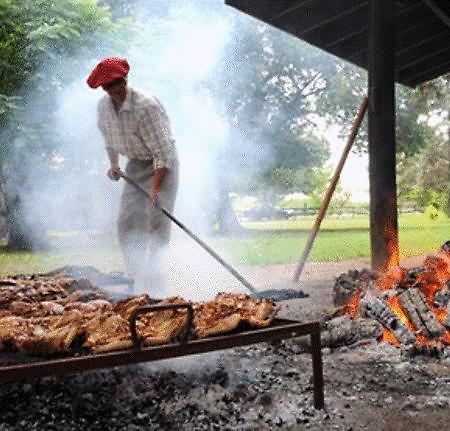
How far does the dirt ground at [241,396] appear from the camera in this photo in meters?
3.27

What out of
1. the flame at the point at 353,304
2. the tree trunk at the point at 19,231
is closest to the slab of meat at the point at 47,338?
the flame at the point at 353,304

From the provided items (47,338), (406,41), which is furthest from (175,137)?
(47,338)

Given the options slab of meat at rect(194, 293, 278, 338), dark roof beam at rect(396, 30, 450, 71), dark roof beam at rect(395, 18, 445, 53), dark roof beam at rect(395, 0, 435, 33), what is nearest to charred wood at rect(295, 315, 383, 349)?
slab of meat at rect(194, 293, 278, 338)

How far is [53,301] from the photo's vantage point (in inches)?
154

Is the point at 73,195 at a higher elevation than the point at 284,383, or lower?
higher

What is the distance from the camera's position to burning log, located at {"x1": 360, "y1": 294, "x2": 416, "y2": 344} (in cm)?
466

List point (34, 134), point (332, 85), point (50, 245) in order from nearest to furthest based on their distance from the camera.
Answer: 1. point (34, 134)
2. point (50, 245)
3. point (332, 85)

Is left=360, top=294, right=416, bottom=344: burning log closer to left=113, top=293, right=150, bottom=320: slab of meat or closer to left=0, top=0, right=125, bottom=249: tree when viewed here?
left=113, top=293, right=150, bottom=320: slab of meat

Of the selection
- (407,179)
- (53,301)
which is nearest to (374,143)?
(53,301)

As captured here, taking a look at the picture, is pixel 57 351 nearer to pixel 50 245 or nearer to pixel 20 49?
pixel 20 49

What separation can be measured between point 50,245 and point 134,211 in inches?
481

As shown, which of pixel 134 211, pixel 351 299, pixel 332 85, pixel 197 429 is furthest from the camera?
pixel 332 85

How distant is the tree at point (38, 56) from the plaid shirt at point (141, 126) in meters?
8.30

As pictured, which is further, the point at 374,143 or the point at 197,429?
the point at 374,143
